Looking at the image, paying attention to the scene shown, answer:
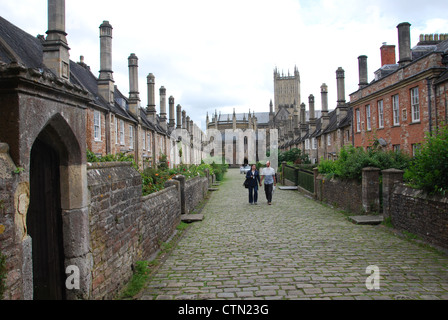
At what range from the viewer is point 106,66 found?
24.4 metres

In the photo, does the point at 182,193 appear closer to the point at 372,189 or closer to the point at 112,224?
the point at 372,189

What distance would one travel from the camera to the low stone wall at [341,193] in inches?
467

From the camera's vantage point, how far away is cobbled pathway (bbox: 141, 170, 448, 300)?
4.82 meters

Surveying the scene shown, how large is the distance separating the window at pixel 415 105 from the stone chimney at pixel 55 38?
62.1 feet

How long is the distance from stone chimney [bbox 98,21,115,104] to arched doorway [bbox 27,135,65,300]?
21760 millimetres

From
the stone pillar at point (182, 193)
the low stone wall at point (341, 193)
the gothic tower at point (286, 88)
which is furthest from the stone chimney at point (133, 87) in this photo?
the gothic tower at point (286, 88)

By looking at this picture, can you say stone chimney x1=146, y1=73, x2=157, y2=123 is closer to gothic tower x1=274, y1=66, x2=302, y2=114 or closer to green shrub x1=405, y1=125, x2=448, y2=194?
green shrub x1=405, y1=125, x2=448, y2=194

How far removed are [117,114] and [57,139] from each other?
858 inches

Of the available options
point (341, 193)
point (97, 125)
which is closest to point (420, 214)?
point (341, 193)

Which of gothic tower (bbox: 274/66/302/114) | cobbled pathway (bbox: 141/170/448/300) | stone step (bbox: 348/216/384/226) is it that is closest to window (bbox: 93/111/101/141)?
cobbled pathway (bbox: 141/170/448/300)

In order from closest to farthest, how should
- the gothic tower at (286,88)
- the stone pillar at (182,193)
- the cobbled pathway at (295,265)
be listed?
the cobbled pathway at (295,265)
the stone pillar at (182,193)
the gothic tower at (286,88)

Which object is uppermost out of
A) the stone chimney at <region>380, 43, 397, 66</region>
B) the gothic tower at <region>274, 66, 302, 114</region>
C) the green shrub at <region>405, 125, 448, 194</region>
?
the gothic tower at <region>274, 66, 302, 114</region>

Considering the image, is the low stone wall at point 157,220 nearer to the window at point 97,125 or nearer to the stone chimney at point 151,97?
the window at point 97,125

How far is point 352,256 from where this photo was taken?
22.1ft
